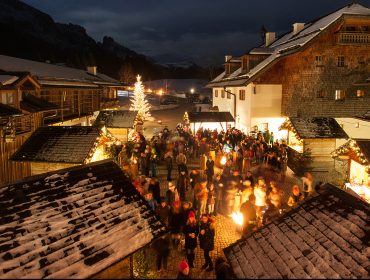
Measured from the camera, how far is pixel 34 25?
11219cm

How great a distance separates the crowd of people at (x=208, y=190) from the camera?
968 cm

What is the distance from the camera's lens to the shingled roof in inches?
204

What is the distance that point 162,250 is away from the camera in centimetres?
938

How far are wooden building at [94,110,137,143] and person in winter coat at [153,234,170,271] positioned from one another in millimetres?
17622

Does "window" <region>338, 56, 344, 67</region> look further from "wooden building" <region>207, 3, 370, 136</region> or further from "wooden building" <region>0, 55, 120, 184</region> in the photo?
"wooden building" <region>0, 55, 120, 184</region>

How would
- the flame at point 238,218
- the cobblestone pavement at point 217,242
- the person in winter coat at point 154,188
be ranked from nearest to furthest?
the cobblestone pavement at point 217,242 → the flame at point 238,218 → the person in winter coat at point 154,188

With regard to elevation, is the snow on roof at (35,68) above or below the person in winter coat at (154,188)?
above

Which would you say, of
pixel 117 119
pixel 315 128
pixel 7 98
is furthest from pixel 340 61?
pixel 7 98

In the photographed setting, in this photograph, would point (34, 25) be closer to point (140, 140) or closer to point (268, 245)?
point (140, 140)

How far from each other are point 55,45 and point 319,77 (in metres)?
89.8

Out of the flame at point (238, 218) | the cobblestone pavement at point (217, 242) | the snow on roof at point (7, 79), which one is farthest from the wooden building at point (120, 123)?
the flame at point (238, 218)

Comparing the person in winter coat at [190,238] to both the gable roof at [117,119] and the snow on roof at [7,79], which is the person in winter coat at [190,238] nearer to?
the snow on roof at [7,79]

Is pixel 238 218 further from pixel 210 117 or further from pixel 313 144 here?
pixel 210 117

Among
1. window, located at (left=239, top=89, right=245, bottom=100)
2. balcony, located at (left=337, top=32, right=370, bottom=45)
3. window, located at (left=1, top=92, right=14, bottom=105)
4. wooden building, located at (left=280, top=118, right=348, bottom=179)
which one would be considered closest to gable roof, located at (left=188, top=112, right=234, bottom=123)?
window, located at (left=239, top=89, right=245, bottom=100)
